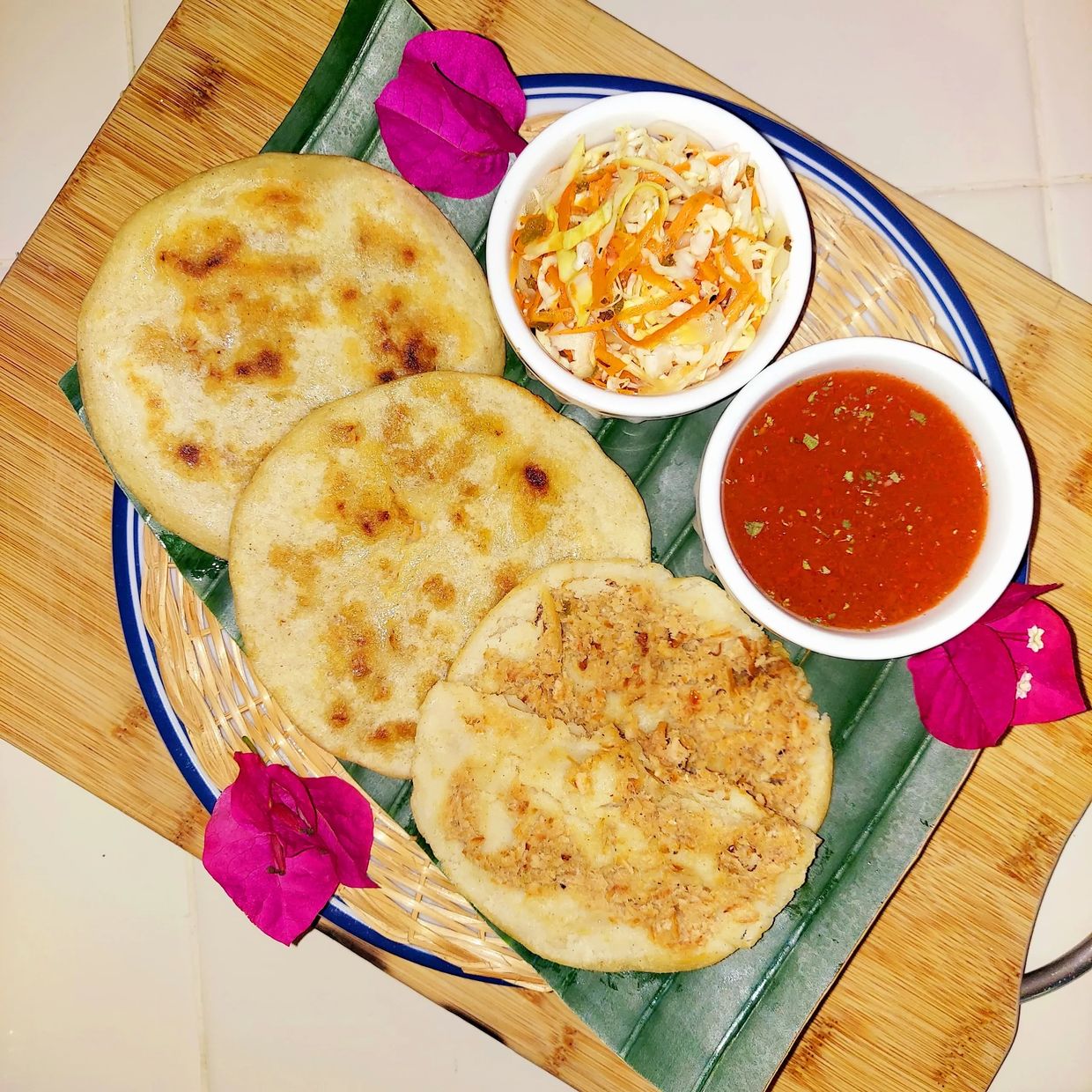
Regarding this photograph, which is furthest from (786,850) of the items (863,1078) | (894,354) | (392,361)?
(392,361)

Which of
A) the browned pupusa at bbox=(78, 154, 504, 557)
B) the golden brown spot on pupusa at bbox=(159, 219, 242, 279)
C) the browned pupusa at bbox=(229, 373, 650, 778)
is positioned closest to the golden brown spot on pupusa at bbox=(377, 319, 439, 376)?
the browned pupusa at bbox=(78, 154, 504, 557)

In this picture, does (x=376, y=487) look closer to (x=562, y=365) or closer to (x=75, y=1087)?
(x=562, y=365)

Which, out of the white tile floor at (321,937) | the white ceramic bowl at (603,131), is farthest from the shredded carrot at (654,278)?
the white tile floor at (321,937)

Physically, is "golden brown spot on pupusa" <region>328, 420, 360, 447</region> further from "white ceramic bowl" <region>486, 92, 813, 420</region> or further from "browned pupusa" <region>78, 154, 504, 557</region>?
"white ceramic bowl" <region>486, 92, 813, 420</region>

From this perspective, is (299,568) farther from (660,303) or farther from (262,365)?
(660,303)

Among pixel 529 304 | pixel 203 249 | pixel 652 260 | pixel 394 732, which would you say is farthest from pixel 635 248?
pixel 394 732

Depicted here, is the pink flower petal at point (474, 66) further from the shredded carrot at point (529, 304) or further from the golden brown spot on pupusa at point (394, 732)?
the golden brown spot on pupusa at point (394, 732)
